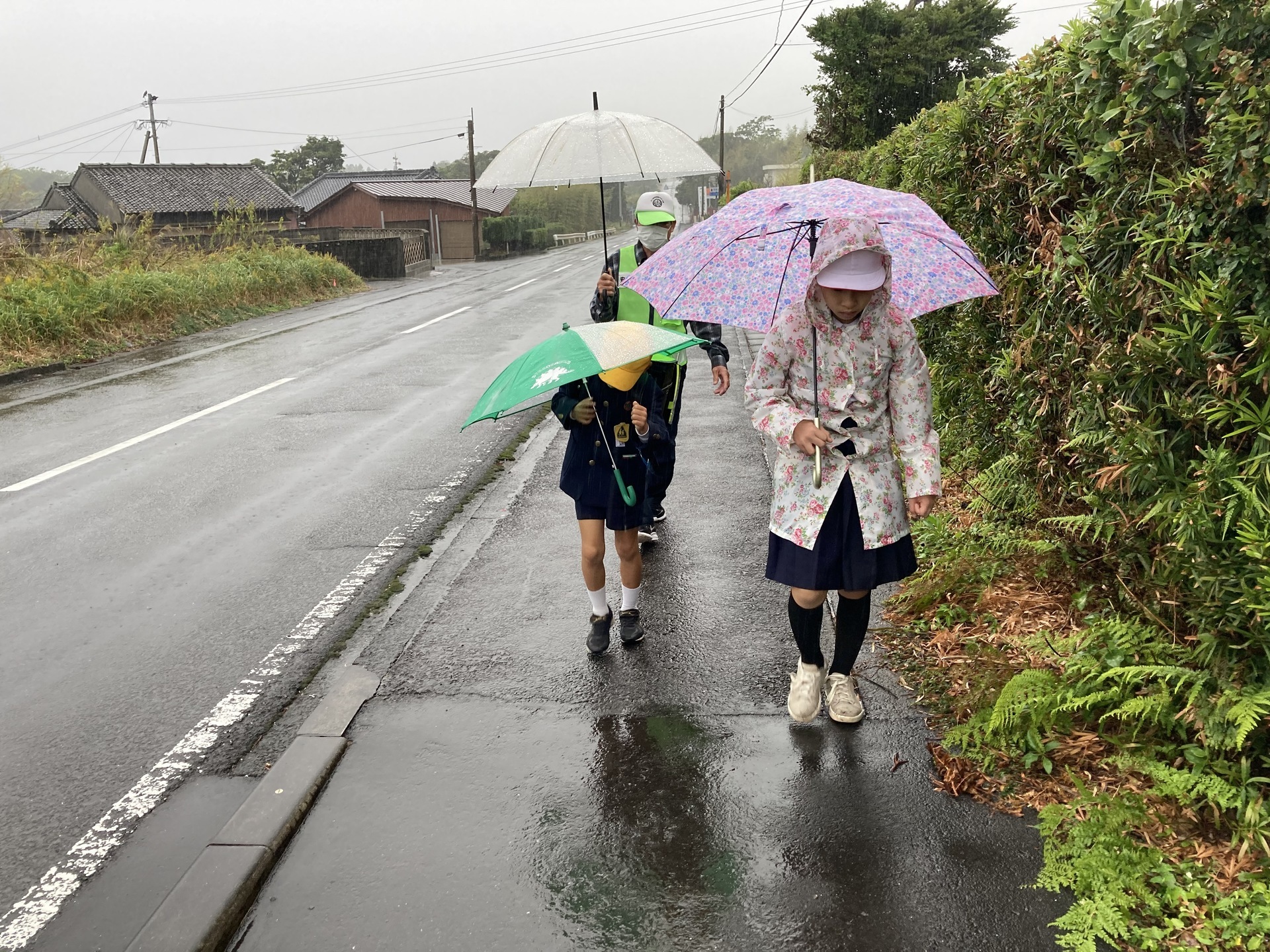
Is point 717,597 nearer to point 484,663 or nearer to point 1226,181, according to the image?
point 484,663

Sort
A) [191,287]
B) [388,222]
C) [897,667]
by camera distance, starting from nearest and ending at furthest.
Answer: [897,667] < [191,287] < [388,222]


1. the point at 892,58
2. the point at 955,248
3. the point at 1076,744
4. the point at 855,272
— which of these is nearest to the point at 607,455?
the point at 855,272

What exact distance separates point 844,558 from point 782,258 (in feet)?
4.34

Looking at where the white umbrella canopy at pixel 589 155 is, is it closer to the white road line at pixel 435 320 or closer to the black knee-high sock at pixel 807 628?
the black knee-high sock at pixel 807 628

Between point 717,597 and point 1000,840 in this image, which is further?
point 717,597

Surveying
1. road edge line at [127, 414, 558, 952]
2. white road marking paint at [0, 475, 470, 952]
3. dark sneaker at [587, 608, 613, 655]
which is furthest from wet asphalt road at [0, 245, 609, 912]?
dark sneaker at [587, 608, 613, 655]

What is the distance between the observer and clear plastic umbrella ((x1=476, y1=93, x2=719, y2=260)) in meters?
5.49

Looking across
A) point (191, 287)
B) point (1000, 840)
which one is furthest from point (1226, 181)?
point (191, 287)

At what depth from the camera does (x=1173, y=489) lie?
296 centimetres

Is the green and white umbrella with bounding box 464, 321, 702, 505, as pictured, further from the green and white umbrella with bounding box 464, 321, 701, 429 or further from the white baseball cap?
the white baseball cap

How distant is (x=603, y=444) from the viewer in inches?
166

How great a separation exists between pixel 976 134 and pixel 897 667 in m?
2.95

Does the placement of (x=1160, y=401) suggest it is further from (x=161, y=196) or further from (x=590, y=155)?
(x=161, y=196)

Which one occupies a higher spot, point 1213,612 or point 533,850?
point 1213,612
